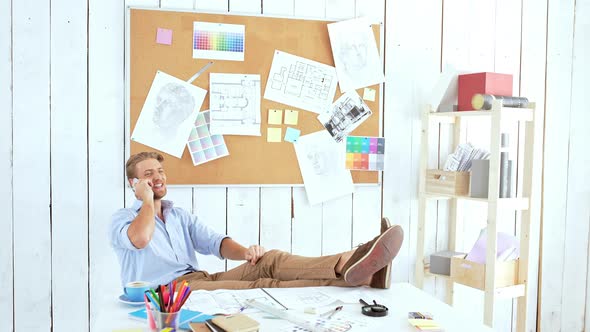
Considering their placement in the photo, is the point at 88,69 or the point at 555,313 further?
the point at 555,313

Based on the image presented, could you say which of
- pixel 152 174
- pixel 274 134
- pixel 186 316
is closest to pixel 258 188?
pixel 274 134

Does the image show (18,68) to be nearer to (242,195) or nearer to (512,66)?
(242,195)

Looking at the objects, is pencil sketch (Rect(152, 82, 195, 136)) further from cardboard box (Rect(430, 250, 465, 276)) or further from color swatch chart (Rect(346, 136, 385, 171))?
cardboard box (Rect(430, 250, 465, 276))

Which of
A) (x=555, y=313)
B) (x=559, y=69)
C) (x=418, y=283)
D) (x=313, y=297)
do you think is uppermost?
(x=559, y=69)

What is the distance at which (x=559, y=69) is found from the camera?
3.28 metres

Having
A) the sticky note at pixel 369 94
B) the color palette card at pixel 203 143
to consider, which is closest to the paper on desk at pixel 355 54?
the sticky note at pixel 369 94

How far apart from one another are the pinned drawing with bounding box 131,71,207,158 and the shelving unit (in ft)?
3.96

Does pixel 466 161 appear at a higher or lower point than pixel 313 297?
higher

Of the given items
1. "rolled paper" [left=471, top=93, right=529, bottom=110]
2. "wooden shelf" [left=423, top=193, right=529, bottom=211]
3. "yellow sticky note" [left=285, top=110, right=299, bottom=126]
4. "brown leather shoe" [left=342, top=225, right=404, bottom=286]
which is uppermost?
"rolled paper" [left=471, top=93, right=529, bottom=110]

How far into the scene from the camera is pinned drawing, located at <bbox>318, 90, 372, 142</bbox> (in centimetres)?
297

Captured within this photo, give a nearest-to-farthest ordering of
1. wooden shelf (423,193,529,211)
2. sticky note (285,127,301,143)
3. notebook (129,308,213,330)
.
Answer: notebook (129,308,213,330) < wooden shelf (423,193,529,211) < sticky note (285,127,301,143)

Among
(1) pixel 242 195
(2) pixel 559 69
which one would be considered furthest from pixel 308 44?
(2) pixel 559 69

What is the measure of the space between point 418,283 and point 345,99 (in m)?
1.05

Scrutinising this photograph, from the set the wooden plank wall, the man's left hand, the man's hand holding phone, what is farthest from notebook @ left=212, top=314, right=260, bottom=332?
the wooden plank wall
